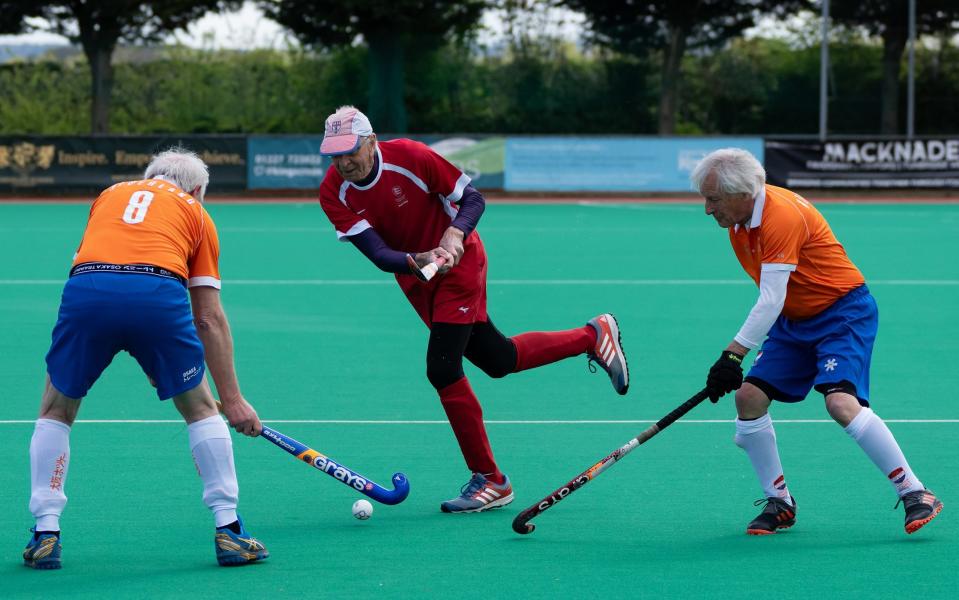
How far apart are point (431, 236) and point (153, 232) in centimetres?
168

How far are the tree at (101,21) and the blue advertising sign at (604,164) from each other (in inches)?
492

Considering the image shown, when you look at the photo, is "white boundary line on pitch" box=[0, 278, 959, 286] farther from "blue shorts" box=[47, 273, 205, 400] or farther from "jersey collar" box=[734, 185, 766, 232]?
"blue shorts" box=[47, 273, 205, 400]

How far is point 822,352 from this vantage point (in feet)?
18.4

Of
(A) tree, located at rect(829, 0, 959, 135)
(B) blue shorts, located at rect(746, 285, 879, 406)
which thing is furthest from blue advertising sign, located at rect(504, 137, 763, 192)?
(B) blue shorts, located at rect(746, 285, 879, 406)

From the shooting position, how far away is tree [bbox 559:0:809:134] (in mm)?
37844

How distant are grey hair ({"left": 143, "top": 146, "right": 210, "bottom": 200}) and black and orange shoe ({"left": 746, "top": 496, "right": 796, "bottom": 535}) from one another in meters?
2.53

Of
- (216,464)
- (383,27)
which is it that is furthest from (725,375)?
(383,27)

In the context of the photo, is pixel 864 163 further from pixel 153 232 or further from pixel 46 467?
pixel 46 467

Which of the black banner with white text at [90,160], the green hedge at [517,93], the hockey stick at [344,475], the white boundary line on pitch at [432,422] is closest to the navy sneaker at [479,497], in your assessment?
the hockey stick at [344,475]

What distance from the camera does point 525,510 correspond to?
18.7 feet

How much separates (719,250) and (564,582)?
43.9 ft

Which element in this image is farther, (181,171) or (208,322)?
(181,171)

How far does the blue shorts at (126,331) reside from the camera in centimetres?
495

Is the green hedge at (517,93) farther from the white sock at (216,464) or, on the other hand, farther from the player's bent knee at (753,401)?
the white sock at (216,464)
